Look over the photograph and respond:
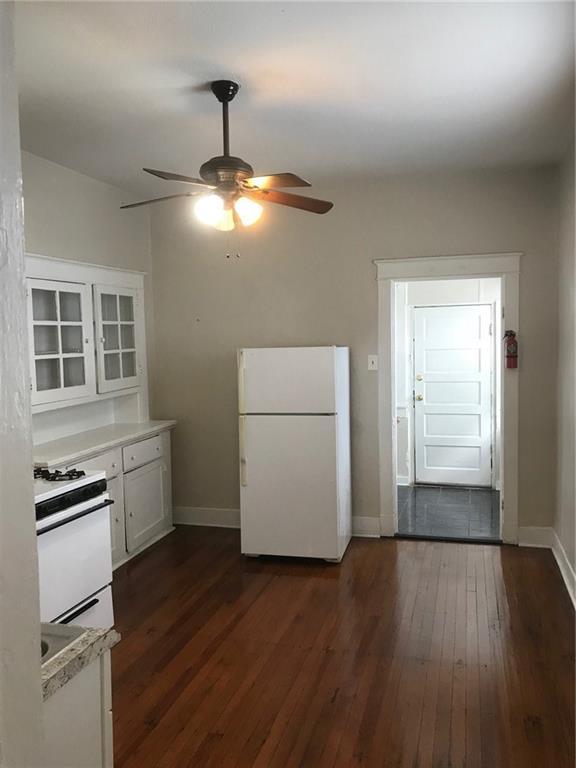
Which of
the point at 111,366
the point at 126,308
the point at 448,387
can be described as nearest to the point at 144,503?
the point at 111,366

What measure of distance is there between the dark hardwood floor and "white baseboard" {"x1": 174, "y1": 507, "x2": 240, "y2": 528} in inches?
28.4

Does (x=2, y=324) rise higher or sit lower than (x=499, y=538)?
higher

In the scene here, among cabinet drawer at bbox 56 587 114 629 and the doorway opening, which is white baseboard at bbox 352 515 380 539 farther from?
cabinet drawer at bbox 56 587 114 629

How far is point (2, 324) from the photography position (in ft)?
2.91

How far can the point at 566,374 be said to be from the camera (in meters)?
4.11

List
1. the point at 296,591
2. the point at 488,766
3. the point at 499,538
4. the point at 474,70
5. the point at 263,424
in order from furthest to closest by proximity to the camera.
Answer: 1. the point at 499,538
2. the point at 263,424
3. the point at 296,591
4. the point at 474,70
5. the point at 488,766

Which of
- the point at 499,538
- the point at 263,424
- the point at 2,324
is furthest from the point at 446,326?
the point at 2,324

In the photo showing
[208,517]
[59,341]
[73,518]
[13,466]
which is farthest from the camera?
[208,517]

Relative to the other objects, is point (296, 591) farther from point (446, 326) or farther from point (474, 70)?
point (446, 326)

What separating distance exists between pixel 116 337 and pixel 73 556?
7.34 feet

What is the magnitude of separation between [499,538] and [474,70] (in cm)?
335

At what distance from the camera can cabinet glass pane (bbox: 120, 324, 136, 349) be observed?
505 centimetres

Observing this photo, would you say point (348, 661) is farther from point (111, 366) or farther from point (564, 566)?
point (111, 366)

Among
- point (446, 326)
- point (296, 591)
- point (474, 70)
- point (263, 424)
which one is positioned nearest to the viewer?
point (474, 70)
